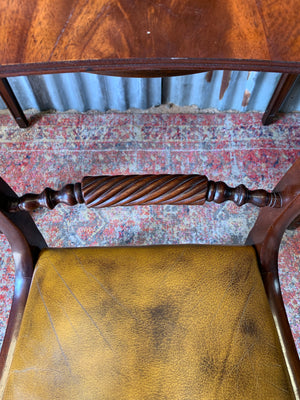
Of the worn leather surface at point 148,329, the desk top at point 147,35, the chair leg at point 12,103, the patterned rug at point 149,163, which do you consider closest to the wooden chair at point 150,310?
the worn leather surface at point 148,329

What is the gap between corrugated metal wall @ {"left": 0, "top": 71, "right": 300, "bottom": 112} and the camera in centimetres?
132

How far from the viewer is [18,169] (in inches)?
50.2

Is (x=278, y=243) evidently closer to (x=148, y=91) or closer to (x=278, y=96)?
(x=278, y=96)

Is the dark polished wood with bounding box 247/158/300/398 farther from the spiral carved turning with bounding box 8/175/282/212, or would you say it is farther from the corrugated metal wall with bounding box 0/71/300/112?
the corrugated metal wall with bounding box 0/71/300/112

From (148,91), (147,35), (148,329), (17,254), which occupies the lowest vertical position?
(148,329)

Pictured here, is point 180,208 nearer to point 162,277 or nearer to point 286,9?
point 162,277

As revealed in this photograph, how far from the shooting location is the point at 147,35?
473 mm

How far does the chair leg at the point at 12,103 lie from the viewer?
1181mm

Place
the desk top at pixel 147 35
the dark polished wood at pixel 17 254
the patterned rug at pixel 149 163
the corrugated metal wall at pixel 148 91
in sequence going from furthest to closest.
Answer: the corrugated metal wall at pixel 148 91, the patterned rug at pixel 149 163, the dark polished wood at pixel 17 254, the desk top at pixel 147 35

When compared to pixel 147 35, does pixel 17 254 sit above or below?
below

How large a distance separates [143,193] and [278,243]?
253mm

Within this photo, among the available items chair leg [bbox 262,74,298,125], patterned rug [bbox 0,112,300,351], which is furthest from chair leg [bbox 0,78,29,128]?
chair leg [bbox 262,74,298,125]

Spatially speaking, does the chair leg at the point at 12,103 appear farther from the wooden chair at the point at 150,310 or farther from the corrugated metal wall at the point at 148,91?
the wooden chair at the point at 150,310

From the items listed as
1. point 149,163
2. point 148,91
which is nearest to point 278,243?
point 149,163
